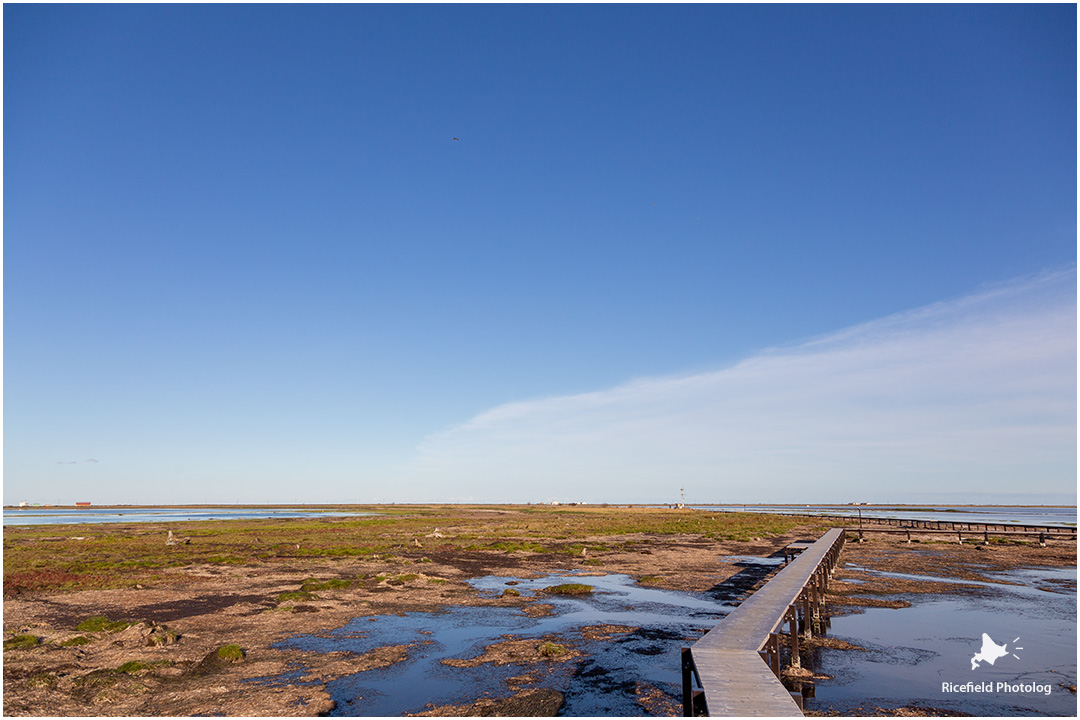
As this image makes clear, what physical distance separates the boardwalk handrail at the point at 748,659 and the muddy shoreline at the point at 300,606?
2103mm

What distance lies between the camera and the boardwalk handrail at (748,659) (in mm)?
10305

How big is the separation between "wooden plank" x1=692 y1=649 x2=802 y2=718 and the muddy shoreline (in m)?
2.40

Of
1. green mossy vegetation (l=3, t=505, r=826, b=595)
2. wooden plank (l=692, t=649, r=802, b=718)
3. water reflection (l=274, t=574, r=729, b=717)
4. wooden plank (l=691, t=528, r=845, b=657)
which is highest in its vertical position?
wooden plank (l=692, t=649, r=802, b=718)

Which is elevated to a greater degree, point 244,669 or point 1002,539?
point 244,669

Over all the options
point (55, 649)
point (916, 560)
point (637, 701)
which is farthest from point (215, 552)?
point (916, 560)

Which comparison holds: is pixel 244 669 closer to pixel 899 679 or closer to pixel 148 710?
pixel 148 710

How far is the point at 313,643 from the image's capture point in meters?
19.7

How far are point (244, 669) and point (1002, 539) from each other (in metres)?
71.2

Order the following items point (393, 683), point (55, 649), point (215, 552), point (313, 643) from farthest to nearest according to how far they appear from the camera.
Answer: point (215, 552)
point (313, 643)
point (55, 649)
point (393, 683)

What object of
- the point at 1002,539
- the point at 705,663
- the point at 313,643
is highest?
the point at 705,663

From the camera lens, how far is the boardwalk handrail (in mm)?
10305

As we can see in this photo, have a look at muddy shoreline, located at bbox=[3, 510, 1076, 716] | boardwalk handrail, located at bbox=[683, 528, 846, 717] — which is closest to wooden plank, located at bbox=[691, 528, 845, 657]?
boardwalk handrail, located at bbox=[683, 528, 846, 717]

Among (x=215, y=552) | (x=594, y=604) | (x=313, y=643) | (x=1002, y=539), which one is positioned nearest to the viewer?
(x=313, y=643)

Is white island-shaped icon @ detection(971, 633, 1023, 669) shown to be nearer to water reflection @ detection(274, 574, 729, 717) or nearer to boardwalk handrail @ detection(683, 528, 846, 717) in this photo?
boardwalk handrail @ detection(683, 528, 846, 717)
